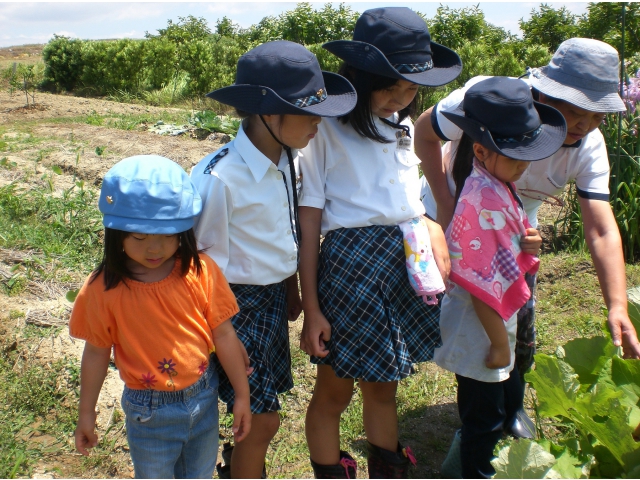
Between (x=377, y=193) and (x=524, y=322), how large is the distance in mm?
860

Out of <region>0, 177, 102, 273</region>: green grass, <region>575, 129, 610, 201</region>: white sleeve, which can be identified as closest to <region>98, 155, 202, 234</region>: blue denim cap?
<region>575, 129, 610, 201</region>: white sleeve

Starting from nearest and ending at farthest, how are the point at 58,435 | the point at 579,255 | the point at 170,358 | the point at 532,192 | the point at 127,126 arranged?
1. the point at 170,358
2. the point at 532,192
3. the point at 58,435
4. the point at 579,255
5. the point at 127,126

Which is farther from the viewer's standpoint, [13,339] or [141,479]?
[13,339]

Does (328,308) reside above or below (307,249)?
below

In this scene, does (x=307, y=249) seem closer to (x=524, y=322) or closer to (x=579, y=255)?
(x=524, y=322)

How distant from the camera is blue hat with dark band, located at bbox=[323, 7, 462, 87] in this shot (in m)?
1.82

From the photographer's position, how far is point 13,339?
3.00 meters

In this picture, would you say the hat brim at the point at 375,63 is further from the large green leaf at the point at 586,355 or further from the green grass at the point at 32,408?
the green grass at the point at 32,408

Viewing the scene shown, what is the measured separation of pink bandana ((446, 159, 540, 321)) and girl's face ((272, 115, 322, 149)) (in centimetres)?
51

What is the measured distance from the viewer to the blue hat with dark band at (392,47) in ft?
5.97

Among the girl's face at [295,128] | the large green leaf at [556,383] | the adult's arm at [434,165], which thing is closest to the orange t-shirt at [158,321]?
the girl's face at [295,128]

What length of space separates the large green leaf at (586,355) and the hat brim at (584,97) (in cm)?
79

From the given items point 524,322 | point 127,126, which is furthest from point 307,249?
point 127,126

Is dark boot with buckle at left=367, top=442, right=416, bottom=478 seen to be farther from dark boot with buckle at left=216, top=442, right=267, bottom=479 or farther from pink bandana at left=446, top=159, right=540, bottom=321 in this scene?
pink bandana at left=446, top=159, right=540, bottom=321
